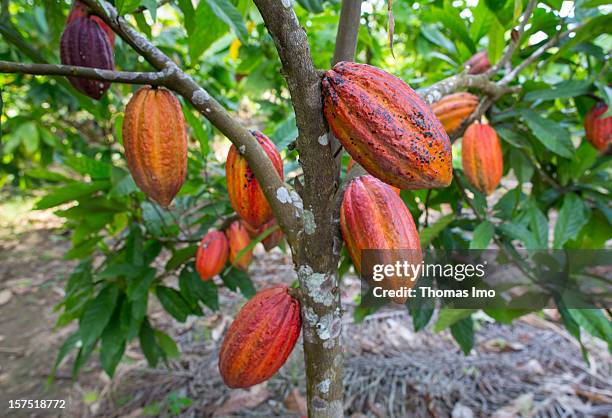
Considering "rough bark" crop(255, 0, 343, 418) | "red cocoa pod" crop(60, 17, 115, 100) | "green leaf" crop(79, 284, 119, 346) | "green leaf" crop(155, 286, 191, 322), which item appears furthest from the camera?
"green leaf" crop(155, 286, 191, 322)

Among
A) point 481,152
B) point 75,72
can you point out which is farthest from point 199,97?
point 481,152

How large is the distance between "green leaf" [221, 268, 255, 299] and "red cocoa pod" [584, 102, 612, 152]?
1061mm

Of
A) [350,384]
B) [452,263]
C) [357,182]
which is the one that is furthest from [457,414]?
A: [357,182]

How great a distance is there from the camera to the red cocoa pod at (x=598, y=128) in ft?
3.88

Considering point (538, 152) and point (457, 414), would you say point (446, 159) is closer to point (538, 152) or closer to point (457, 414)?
point (538, 152)

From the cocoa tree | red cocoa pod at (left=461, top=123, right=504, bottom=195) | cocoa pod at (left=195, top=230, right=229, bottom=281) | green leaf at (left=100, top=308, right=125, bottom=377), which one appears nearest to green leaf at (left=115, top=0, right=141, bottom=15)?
the cocoa tree

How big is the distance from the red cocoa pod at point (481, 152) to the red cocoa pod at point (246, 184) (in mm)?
552

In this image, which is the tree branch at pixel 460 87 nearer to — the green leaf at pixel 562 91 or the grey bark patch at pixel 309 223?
the green leaf at pixel 562 91

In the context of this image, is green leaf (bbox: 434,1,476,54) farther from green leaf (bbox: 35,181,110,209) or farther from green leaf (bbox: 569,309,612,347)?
green leaf (bbox: 35,181,110,209)

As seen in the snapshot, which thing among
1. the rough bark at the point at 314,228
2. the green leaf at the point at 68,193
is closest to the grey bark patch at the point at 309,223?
the rough bark at the point at 314,228

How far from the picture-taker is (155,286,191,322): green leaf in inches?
54.9

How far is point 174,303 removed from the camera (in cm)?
140

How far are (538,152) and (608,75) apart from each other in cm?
27

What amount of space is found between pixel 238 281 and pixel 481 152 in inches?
31.7
